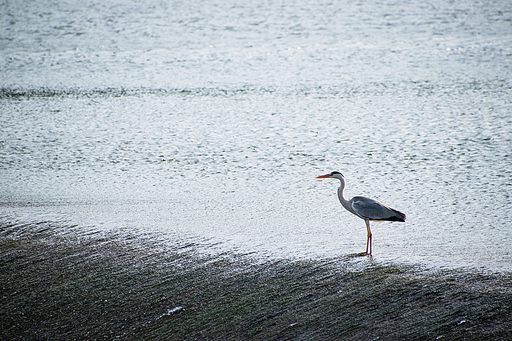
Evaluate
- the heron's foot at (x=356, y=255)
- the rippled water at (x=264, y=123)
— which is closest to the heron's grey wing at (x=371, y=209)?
the rippled water at (x=264, y=123)

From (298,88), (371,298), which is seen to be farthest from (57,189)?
(298,88)

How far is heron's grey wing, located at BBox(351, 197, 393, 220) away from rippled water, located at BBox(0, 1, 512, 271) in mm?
273

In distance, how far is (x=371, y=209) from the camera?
5.17m

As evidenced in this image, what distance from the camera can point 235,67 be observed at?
42.3 ft

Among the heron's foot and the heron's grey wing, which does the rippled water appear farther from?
the heron's grey wing

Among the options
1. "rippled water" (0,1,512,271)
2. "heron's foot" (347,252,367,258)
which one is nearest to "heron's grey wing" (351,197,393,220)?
"rippled water" (0,1,512,271)

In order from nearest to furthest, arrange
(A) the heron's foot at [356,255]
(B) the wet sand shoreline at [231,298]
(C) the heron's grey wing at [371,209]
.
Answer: (B) the wet sand shoreline at [231,298]
(A) the heron's foot at [356,255]
(C) the heron's grey wing at [371,209]

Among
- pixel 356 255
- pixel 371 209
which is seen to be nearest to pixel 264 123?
pixel 371 209

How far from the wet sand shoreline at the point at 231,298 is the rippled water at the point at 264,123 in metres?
0.45

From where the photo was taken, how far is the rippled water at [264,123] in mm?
5734

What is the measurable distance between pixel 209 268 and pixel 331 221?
1.79 m

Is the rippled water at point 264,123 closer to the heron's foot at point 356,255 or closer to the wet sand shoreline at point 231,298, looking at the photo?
the heron's foot at point 356,255

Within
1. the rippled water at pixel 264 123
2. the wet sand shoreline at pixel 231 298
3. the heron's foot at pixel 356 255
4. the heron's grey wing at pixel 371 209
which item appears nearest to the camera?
the wet sand shoreline at pixel 231 298

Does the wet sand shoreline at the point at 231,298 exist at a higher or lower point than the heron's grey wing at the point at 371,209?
lower
